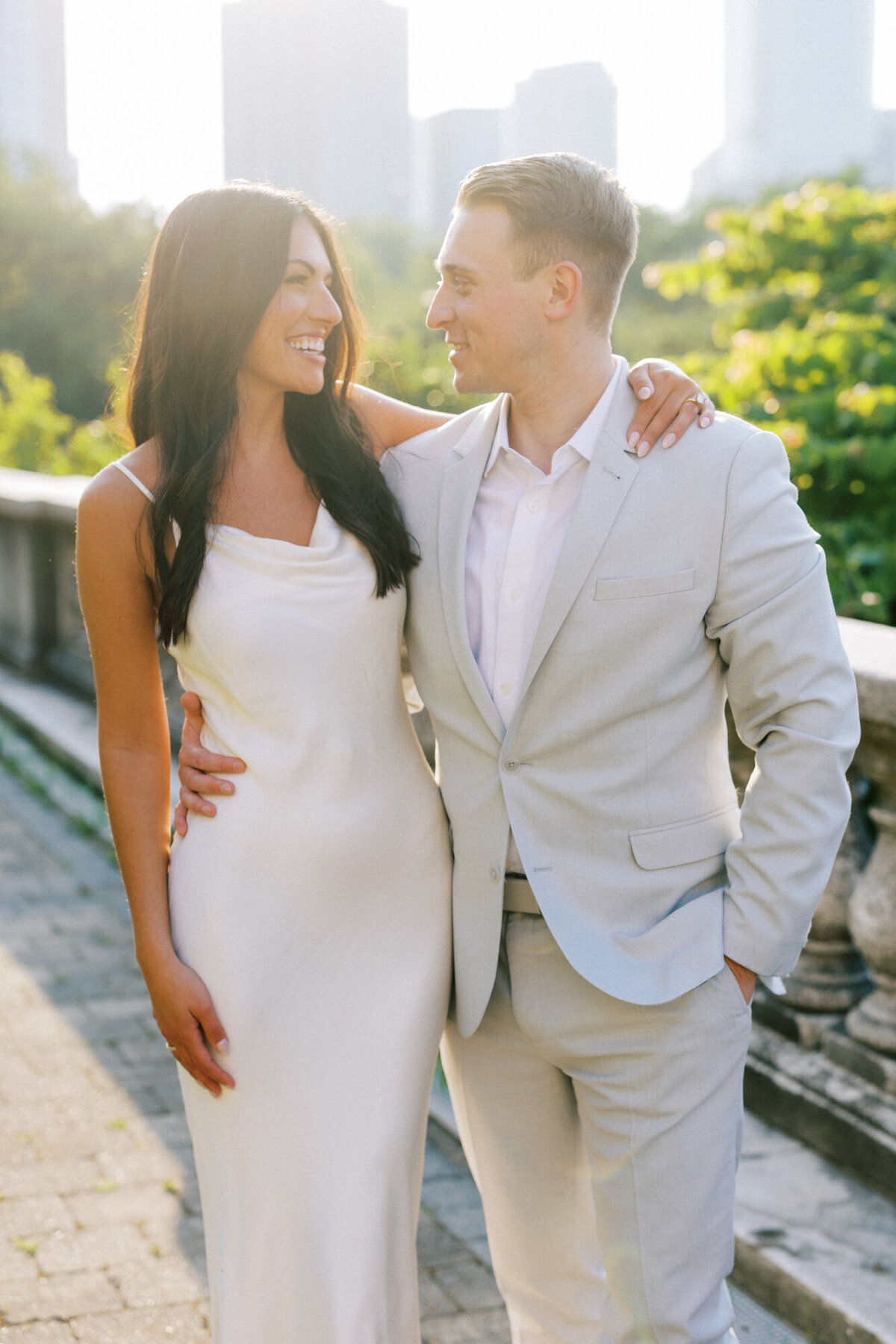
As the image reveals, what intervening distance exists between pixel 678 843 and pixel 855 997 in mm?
1276

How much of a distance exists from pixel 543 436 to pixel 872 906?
1367 mm

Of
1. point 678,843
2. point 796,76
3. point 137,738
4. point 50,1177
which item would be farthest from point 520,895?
point 796,76

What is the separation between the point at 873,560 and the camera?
5.83 metres

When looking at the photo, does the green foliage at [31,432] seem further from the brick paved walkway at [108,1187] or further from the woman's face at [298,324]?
the woman's face at [298,324]

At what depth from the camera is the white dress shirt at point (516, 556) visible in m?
2.26

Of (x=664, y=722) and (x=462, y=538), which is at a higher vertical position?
(x=462, y=538)

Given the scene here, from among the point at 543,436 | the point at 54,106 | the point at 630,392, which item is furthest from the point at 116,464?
the point at 54,106

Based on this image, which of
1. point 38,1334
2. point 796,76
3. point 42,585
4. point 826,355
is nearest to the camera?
point 38,1334

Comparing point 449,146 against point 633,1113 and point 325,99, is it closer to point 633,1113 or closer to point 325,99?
point 325,99

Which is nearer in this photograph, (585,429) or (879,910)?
(585,429)

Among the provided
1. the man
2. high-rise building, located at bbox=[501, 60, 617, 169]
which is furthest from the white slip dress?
high-rise building, located at bbox=[501, 60, 617, 169]

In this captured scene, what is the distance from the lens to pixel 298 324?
8.05ft

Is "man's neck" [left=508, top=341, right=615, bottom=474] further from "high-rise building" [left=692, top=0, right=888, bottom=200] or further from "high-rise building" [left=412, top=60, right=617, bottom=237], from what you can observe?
"high-rise building" [left=692, top=0, right=888, bottom=200]

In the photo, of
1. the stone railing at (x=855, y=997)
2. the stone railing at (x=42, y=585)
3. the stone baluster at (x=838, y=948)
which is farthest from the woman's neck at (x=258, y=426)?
the stone railing at (x=42, y=585)
